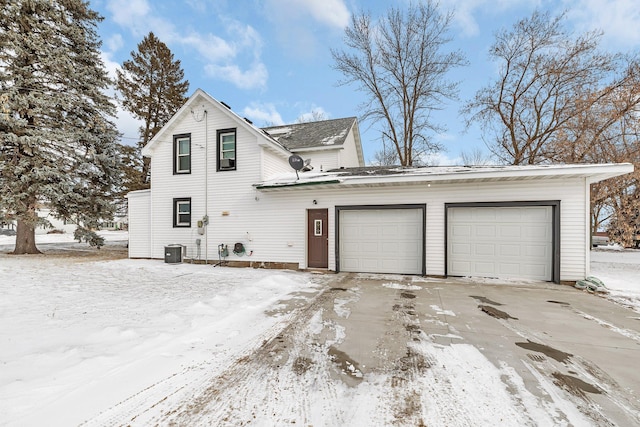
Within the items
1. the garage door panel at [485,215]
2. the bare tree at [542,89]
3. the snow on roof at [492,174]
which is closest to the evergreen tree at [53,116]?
the snow on roof at [492,174]

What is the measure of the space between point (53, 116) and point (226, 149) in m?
9.30

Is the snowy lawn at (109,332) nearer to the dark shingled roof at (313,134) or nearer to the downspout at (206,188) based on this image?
the downspout at (206,188)

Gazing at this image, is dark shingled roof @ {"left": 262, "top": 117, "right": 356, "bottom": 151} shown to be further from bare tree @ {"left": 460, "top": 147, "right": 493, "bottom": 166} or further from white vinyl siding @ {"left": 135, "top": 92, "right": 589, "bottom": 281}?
bare tree @ {"left": 460, "top": 147, "right": 493, "bottom": 166}

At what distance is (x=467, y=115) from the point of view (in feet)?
50.8

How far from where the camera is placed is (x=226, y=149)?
33.3 feet

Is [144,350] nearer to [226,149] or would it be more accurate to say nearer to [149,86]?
[226,149]

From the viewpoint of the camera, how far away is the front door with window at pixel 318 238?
29.4 ft

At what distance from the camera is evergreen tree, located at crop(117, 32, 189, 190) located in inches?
688

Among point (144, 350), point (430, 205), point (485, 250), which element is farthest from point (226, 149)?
point (485, 250)

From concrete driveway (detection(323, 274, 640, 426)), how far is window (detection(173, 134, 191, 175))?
7.84 metres

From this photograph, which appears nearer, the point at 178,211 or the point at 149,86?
the point at 178,211

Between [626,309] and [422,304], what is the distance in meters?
3.81

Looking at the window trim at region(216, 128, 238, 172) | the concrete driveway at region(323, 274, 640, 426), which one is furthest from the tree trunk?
the concrete driveway at region(323, 274, 640, 426)

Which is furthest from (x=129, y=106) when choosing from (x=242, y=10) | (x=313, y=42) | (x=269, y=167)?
(x=269, y=167)
